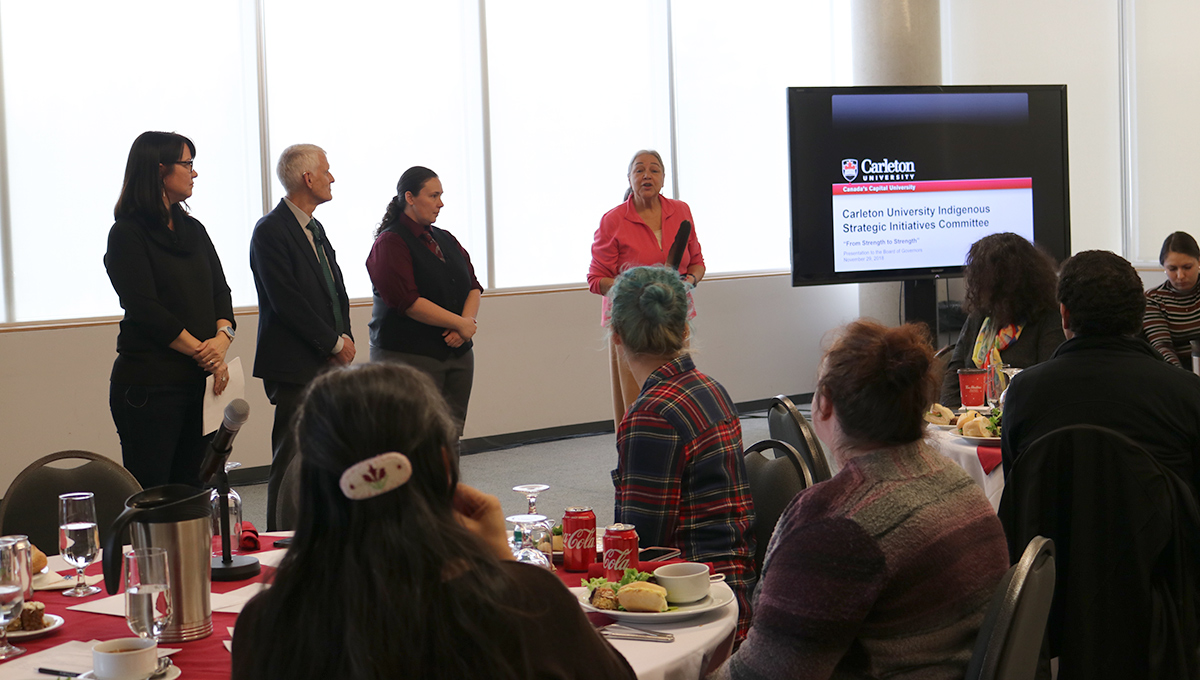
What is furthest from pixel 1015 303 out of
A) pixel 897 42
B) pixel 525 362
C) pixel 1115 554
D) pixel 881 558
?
pixel 897 42

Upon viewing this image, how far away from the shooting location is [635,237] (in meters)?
5.62

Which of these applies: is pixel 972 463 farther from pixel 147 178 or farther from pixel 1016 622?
pixel 147 178

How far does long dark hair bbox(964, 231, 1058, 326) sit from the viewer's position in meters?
3.76

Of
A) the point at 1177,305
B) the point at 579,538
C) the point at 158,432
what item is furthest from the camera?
the point at 1177,305

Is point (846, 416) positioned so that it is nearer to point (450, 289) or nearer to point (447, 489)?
point (447, 489)


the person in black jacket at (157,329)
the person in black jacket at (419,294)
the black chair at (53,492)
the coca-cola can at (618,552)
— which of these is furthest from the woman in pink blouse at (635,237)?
the coca-cola can at (618,552)

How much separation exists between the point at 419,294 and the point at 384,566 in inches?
142

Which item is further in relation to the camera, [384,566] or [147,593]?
[147,593]

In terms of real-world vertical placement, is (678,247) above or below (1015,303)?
above

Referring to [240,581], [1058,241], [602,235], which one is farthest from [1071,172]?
[240,581]

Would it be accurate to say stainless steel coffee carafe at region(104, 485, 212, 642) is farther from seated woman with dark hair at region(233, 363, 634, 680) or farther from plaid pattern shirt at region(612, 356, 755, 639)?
plaid pattern shirt at region(612, 356, 755, 639)

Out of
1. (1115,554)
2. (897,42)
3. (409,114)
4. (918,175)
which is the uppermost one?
(897,42)

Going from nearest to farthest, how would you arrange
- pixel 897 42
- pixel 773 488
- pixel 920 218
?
pixel 773 488
pixel 920 218
pixel 897 42

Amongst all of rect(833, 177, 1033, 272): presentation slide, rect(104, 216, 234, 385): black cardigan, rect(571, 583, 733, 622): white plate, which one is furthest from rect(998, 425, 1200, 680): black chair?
rect(833, 177, 1033, 272): presentation slide
